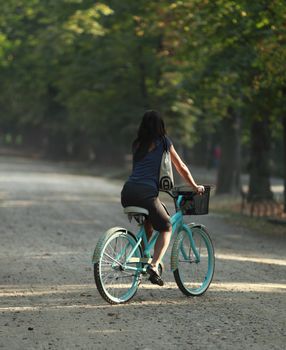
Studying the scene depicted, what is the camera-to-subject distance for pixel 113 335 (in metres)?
7.10

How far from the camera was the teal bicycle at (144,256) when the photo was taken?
8281 mm

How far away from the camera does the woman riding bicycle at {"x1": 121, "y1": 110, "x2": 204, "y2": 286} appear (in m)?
8.50

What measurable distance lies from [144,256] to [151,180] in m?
0.72

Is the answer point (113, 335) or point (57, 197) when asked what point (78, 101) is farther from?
point (113, 335)

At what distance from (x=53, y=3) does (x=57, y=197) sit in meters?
19.2

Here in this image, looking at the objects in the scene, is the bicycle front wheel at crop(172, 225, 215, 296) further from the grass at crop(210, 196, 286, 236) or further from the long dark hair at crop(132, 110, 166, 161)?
the grass at crop(210, 196, 286, 236)

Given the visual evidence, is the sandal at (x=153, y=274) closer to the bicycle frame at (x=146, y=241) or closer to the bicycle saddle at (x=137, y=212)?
the bicycle frame at (x=146, y=241)

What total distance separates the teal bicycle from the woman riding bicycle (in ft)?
0.26

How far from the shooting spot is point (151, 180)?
28.1ft

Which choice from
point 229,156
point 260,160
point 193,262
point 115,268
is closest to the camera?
point 115,268

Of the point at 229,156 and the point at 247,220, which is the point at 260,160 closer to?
the point at 247,220

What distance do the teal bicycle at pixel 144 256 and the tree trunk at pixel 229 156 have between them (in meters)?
23.3

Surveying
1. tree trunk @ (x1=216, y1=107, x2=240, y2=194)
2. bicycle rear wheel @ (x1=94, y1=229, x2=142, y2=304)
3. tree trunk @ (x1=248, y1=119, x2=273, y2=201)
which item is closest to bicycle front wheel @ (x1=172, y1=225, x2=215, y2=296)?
bicycle rear wheel @ (x1=94, y1=229, x2=142, y2=304)

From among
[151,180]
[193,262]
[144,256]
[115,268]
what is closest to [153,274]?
[144,256]
